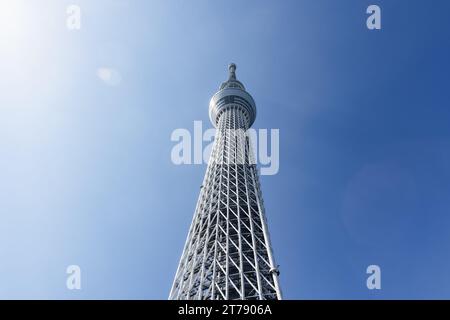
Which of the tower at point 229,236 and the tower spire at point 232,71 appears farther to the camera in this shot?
the tower spire at point 232,71

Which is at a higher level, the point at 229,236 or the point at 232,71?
the point at 232,71

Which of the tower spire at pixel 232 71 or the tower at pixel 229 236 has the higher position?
the tower spire at pixel 232 71

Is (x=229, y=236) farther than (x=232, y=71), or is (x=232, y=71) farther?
(x=232, y=71)

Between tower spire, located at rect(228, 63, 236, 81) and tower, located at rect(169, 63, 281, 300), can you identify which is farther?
tower spire, located at rect(228, 63, 236, 81)

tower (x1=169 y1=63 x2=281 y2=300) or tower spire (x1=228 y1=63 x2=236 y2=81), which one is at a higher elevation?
tower spire (x1=228 y1=63 x2=236 y2=81)
